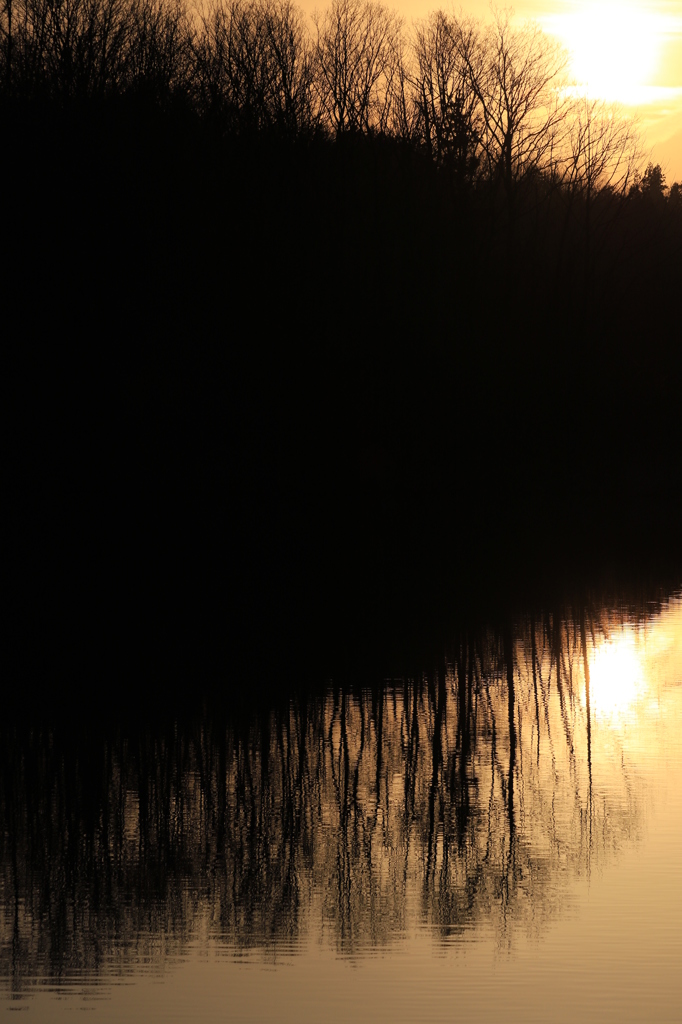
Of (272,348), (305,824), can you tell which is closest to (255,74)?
(272,348)

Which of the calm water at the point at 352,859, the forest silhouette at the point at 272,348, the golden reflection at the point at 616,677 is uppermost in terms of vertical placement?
the forest silhouette at the point at 272,348

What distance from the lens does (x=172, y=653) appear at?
15.4 meters

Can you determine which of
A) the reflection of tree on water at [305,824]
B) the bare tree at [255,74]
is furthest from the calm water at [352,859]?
the bare tree at [255,74]

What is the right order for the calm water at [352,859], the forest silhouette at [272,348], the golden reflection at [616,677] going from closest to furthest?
the calm water at [352,859], the golden reflection at [616,677], the forest silhouette at [272,348]

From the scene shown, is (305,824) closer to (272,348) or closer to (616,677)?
(616,677)

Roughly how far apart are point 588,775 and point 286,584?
12433mm

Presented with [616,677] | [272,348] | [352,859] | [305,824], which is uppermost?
[272,348]

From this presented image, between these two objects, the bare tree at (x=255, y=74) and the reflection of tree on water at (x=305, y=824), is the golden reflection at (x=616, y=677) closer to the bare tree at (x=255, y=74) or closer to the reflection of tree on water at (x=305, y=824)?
the reflection of tree on water at (x=305, y=824)

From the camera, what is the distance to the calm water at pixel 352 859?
20.3 ft

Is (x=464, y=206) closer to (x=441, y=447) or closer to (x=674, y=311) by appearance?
(x=441, y=447)

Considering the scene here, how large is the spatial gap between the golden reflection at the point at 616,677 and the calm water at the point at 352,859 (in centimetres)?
6

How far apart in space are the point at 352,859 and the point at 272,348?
25.5 m

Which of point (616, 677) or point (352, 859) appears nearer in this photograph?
point (352, 859)

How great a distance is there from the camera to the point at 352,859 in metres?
7.97
